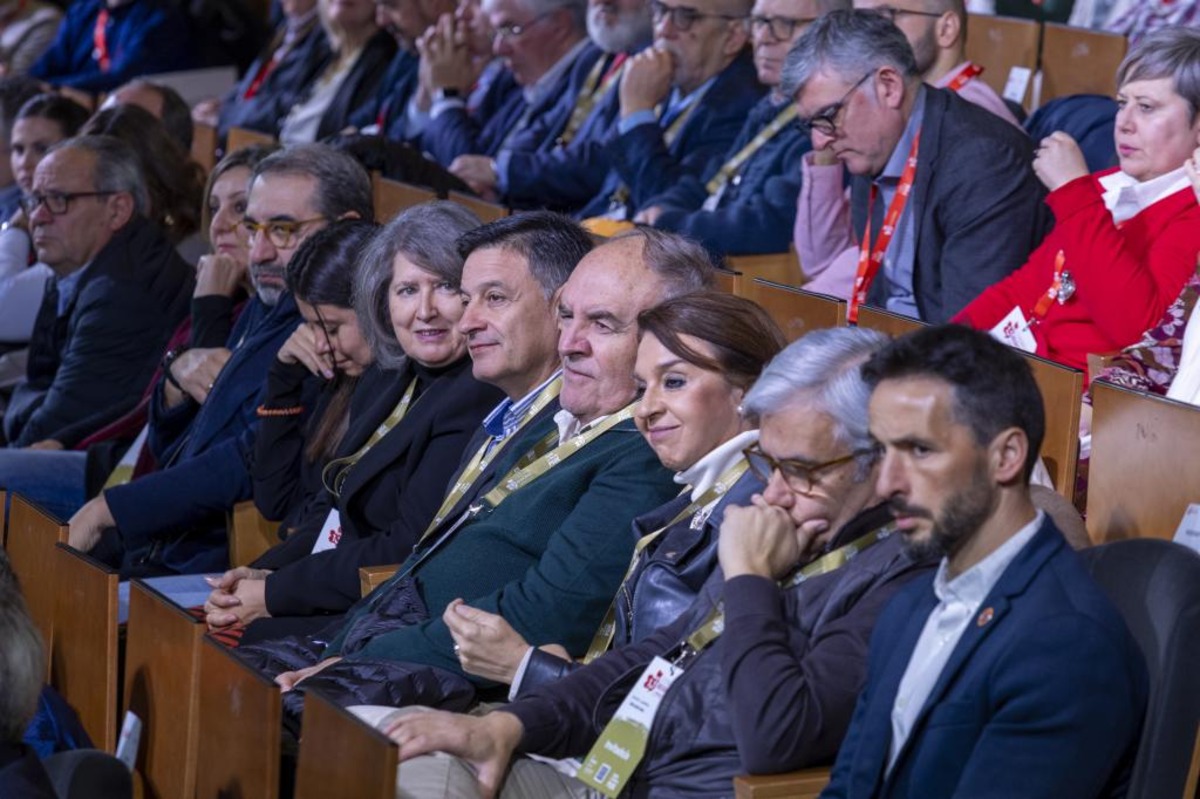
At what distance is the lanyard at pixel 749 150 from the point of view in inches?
191

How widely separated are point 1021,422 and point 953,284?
Result: 178cm

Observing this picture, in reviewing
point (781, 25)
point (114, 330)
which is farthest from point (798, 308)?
point (114, 330)

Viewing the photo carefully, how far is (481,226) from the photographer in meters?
3.38

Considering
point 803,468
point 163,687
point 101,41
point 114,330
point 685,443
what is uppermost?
point 803,468

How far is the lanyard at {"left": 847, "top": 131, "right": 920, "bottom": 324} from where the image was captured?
386cm

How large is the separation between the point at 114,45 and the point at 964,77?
17.8ft

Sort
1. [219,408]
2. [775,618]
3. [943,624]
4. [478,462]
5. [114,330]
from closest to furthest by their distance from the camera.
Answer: [943,624]
[775,618]
[478,462]
[219,408]
[114,330]

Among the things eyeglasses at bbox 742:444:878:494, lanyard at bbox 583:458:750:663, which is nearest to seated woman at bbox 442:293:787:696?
lanyard at bbox 583:458:750:663

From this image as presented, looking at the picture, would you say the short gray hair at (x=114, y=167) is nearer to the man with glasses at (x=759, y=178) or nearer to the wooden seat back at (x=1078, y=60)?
the man with glasses at (x=759, y=178)

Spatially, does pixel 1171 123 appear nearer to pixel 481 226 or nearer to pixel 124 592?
pixel 481 226

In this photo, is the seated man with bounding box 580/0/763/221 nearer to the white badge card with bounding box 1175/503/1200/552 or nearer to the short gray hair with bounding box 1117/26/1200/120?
the short gray hair with bounding box 1117/26/1200/120

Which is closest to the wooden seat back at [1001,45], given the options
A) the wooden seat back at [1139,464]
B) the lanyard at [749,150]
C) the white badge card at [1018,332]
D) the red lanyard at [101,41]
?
the lanyard at [749,150]

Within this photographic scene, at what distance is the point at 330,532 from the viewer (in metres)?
3.68

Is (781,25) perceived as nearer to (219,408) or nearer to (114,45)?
(219,408)
